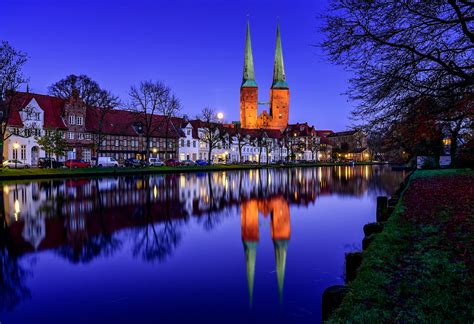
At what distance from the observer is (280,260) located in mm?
12086

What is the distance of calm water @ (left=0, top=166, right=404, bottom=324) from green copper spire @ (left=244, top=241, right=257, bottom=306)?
29mm

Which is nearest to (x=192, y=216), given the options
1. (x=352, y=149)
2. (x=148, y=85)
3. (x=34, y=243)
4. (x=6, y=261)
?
(x=34, y=243)

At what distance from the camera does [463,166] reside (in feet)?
136

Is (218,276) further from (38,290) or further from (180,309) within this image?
(38,290)

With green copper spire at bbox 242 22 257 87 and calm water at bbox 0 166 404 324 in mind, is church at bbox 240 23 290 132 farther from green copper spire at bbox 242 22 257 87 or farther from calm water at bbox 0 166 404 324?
calm water at bbox 0 166 404 324

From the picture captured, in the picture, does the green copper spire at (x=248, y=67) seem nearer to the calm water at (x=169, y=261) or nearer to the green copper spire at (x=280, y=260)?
the calm water at (x=169, y=261)

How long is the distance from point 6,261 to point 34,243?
2203mm

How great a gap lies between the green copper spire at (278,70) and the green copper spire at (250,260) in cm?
15462

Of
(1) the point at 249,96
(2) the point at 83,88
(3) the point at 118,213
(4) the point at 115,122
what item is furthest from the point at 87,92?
(1) the point at 249,96

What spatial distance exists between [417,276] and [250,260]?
576 centimetres

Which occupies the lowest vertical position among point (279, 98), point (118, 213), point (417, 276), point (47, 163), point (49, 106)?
point (118, 213)

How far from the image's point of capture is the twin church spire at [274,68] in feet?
501

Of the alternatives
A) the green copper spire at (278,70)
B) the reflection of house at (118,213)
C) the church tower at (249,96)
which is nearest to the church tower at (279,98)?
the green copper spire at (278,70)

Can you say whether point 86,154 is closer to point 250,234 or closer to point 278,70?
point 250,234
